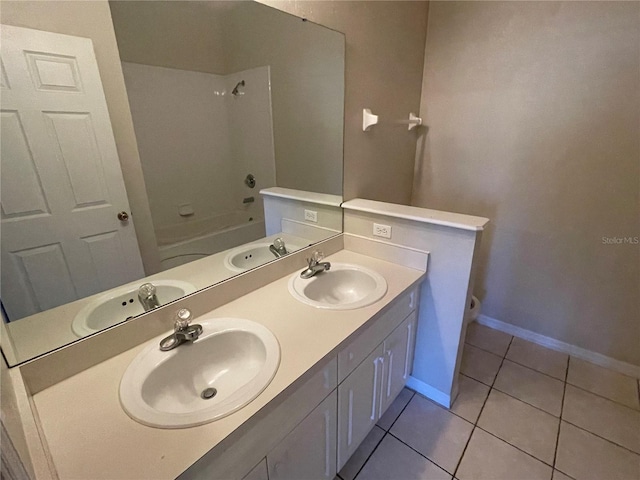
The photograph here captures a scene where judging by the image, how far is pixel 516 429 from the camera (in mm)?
1477

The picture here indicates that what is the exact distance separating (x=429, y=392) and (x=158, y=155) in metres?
1.75

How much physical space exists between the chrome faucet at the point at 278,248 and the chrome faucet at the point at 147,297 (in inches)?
21.2

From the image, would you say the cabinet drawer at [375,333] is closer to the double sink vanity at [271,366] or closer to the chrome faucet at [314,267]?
the double sink vanity at [271,366]

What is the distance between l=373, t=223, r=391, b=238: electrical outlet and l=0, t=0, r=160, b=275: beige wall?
1006 millimetres

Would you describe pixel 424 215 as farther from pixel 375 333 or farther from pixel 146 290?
pixel 146 290

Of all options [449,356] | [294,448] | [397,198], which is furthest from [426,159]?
[294,448]

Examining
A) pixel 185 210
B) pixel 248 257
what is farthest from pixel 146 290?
pixel 248 257

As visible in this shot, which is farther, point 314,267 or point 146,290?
point 314,267

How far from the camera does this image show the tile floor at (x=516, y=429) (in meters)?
1.31

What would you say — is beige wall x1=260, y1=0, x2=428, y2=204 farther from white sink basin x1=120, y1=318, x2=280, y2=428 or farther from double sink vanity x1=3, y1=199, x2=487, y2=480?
white sink basin x1=120, y1=318, x2=280, y2=428

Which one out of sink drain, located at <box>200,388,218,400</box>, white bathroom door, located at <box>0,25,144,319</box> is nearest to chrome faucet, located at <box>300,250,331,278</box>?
sink drain, located at <box>200,388,218,400</box>

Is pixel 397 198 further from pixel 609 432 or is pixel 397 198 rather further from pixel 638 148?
pixel 609 432

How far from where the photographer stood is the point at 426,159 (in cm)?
218

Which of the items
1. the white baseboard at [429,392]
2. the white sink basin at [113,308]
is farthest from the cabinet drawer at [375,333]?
the white sink basin at [113,308]
